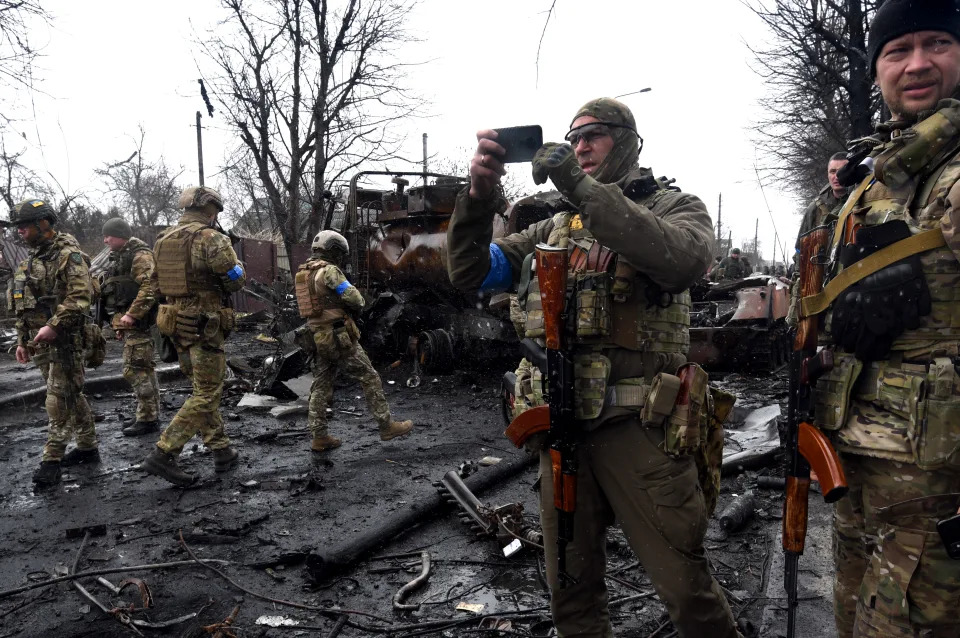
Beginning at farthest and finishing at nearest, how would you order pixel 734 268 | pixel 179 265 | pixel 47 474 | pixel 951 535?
pixel 734 268
pixel 179 265
pixel 47 474
pixel 951 535

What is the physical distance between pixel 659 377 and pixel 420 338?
7.58m

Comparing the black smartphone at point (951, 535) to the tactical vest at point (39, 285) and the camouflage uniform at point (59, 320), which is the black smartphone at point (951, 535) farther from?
the tactical vest at point (39, 285)

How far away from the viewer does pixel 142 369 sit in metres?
6.37

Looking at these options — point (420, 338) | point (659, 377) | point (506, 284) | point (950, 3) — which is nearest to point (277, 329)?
point (420, 338)

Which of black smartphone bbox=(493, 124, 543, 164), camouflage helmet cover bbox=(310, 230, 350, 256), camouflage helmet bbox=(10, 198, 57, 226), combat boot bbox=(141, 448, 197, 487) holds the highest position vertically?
camouflage helmet bbox=(10, 198, 57, 226)

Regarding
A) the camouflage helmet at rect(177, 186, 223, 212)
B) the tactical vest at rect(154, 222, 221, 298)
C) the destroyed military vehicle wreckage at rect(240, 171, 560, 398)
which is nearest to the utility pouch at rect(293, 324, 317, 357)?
the tactical vest at rect(154, 222, 221, 298)

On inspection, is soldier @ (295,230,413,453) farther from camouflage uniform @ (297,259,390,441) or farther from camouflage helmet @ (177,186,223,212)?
camouflage helmet @ (177,186,223,212)

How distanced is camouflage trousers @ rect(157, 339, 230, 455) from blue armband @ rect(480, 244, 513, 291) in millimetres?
3389

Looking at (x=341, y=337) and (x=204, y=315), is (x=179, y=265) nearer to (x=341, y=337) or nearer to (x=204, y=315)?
(x=204, y=315)

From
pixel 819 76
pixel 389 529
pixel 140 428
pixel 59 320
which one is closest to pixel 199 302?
pixel 59 320

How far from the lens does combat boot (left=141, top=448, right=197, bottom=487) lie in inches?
185

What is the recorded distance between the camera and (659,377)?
194 centimetres

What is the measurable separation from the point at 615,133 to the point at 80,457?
5456 mm

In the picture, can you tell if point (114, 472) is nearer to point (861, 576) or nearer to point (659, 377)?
point (659, 377)
